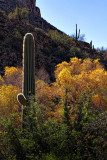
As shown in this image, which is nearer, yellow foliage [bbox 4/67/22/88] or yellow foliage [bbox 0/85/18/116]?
yellow foliage [bbox 0/85/18/116]

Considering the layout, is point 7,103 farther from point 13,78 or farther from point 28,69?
point 13,78

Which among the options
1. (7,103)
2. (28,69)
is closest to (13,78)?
(7,103)

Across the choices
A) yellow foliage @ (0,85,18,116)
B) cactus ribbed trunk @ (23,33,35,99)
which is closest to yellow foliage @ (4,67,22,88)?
yellow foliage @ (0,85,18,116)

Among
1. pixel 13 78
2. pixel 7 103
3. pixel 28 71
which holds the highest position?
pixel 28 71

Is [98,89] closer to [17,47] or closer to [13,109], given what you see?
[13,109]

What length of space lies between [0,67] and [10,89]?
395 inches

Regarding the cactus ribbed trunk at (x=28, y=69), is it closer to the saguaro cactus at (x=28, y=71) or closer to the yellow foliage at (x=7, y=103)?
the saguaro cactus at (x=28, y=71)

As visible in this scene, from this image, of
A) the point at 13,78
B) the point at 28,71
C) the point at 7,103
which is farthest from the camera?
the point at 13,78

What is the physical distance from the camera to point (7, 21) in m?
28.7

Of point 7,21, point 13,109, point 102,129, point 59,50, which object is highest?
point 7,21

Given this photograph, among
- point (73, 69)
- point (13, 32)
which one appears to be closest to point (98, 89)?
point (73, 69)

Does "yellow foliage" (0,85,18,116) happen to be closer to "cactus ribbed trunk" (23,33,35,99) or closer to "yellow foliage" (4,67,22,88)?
"cactus ribbed trunk" (23,33,35,99)

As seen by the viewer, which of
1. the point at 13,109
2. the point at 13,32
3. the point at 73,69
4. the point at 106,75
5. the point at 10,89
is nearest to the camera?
the point at 13,109

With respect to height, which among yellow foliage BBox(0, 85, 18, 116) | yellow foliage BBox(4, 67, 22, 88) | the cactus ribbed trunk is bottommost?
yellow foliage BBox(0, 85, 18, 116)
